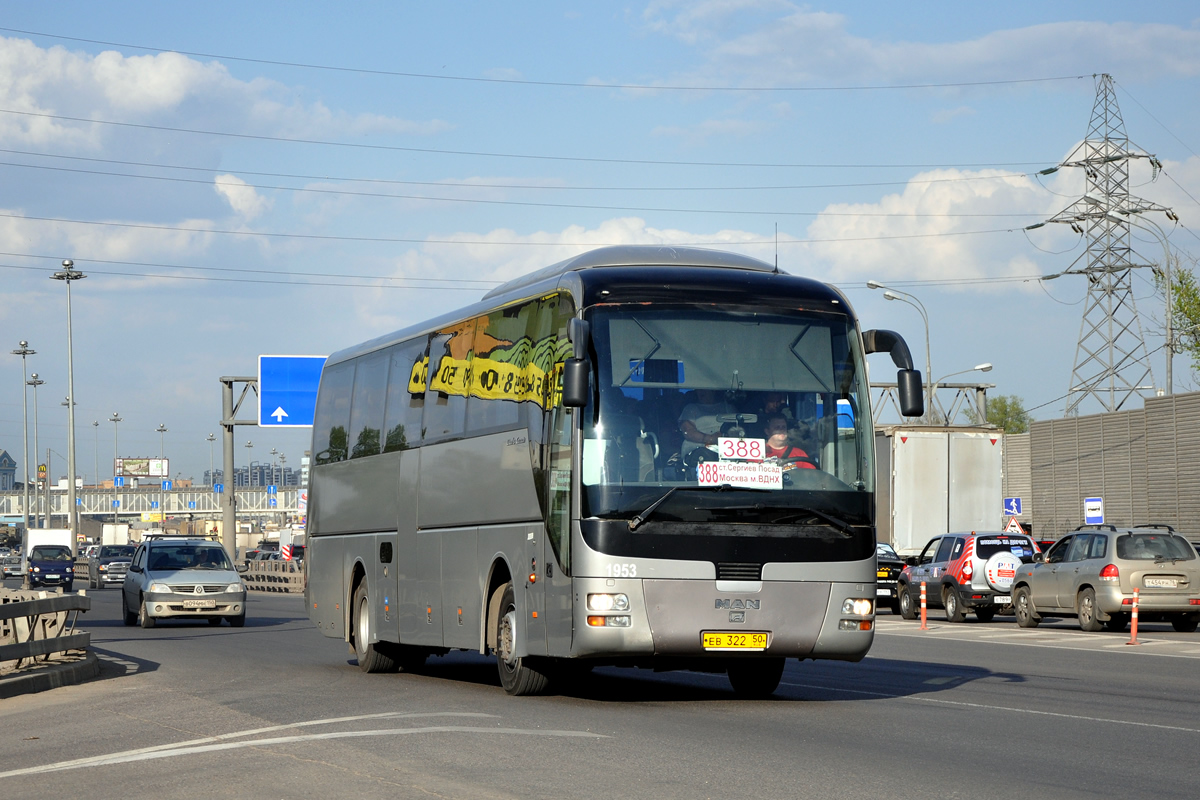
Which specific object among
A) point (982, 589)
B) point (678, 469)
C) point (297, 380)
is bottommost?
point (982, 589)

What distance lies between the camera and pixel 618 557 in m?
12.8

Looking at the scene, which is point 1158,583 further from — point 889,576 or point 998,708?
point 998,708

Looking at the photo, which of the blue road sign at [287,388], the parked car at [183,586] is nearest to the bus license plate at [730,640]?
the parked car at [183,586]

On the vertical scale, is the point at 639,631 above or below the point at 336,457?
below

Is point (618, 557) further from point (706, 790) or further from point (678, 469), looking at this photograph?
point (706, 790)

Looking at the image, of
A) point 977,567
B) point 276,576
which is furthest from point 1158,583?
point 276,576

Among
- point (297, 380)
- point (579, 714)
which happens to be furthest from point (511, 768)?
point (297, 380)

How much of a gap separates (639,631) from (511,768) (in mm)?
3468

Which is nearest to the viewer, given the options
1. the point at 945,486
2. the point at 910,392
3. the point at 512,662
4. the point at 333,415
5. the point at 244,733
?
the point at 244,733

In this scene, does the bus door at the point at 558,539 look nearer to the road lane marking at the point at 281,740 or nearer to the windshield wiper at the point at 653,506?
the windshield wiper at the point at 653,506

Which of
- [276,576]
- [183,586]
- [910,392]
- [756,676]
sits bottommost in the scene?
[276,576]

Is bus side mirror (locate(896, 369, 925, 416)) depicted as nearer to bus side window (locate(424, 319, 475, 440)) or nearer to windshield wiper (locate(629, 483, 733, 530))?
windshield wiper (locate(629, 483, 733, 530))

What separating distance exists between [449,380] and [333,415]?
16.2 ft

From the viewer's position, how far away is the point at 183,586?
30891 millimetres
